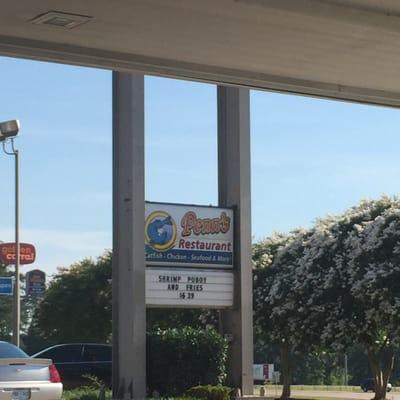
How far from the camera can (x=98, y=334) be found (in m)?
48.9

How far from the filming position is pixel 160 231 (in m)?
25.9

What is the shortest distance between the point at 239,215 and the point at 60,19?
56.5 ft

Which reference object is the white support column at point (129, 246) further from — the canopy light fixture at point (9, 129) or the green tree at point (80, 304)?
the green tree at point (80, 304)

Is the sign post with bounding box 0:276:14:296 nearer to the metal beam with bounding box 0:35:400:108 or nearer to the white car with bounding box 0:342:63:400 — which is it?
the white car with bounding box 0:342:63:400

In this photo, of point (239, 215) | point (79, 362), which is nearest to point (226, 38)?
point (239, 215)

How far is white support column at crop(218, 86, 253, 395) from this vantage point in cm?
2664

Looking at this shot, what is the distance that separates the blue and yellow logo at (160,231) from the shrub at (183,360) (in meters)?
2.31

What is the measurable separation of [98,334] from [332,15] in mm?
40085

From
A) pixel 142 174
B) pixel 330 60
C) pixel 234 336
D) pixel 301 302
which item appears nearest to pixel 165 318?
pixel 301 302

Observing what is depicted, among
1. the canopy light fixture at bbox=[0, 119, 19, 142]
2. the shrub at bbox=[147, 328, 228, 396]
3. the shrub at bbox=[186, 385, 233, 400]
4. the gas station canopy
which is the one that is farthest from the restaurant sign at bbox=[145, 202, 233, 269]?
the gas station canopy

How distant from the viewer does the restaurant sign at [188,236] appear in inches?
1017

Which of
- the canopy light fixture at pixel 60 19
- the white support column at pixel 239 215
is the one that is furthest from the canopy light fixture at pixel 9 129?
the canopy light fixture at pixel 60 19

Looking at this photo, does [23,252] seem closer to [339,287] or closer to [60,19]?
[339,287]

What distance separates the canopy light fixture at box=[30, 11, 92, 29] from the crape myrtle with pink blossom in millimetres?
18529
